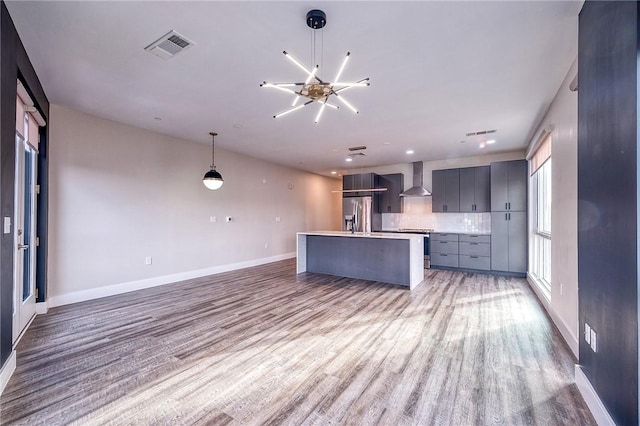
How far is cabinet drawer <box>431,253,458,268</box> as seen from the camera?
646 centimetres

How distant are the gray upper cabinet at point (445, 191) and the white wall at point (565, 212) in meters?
3.22

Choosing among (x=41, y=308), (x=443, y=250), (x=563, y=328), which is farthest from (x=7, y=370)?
(x=443, y=250)

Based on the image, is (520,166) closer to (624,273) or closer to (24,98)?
(624,273)

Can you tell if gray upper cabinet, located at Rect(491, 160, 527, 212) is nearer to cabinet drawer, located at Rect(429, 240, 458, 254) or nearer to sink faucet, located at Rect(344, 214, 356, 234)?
cabinet drawer, located at Rect(429, 240, 458, 254)

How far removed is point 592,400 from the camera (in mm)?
1826

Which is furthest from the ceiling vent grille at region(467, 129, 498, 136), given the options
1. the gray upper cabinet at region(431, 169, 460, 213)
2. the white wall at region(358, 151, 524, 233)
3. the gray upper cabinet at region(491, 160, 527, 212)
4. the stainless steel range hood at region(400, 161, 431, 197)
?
the stainless steel range hood at region(400, 161, 431, 197)

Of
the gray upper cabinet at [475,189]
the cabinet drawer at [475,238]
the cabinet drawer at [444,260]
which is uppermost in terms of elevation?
the gray upper cabinet at [475,189]

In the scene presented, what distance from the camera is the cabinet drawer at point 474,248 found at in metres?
6.11

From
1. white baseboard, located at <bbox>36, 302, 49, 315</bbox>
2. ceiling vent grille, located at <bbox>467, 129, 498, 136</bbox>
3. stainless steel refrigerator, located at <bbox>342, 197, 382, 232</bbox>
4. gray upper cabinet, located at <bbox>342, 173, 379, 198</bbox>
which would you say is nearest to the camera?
white baseboard, located at <bbox>36, 302, 49, 315</bbox>

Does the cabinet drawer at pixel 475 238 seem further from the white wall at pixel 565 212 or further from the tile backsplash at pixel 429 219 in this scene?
the white wall at pixel 565 212

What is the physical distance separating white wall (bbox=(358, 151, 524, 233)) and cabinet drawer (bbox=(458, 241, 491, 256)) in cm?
78

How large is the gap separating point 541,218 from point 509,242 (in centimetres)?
109

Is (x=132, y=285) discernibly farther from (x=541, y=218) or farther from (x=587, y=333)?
(x=541, y=218)

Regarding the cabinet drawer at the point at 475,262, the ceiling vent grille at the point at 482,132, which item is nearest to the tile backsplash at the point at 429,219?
the cabinet drawer at the point at 475,262
